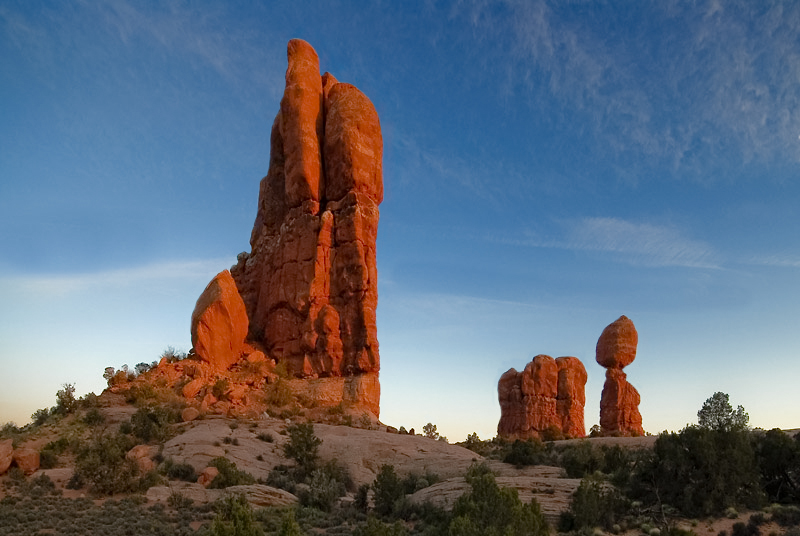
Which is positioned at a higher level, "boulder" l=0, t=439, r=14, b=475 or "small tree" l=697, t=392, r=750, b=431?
"small tree" l=697, t=392, r=750, b=431

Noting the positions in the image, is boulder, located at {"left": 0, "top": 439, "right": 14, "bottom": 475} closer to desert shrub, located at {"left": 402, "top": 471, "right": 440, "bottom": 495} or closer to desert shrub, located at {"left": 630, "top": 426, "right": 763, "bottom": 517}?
desert shrub, located at {"left": 402, "top": 471, "right": 440, "bottom": 495}

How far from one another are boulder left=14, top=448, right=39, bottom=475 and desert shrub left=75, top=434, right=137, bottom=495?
227cm

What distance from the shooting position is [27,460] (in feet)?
92.9

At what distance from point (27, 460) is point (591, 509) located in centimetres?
2234

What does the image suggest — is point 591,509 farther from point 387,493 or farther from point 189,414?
point 189,414

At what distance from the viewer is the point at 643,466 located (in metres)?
23.5

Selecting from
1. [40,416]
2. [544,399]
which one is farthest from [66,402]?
[544,399]

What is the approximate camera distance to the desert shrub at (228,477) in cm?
2656

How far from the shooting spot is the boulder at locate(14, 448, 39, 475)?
28.0 m

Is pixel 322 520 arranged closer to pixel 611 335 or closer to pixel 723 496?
pixel 723 496

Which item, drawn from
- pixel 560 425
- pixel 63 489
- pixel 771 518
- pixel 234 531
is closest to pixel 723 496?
pixel 771 518

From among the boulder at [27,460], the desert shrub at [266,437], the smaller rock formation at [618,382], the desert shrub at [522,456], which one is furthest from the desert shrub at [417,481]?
the smaller rock formation at [618,382]

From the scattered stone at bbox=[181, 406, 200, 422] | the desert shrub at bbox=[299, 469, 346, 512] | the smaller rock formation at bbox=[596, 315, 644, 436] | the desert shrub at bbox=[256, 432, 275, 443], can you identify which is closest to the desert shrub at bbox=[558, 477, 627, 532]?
the desert shrub at bbox=[299, 469, 346, 512]

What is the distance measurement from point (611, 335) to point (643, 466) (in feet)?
100
